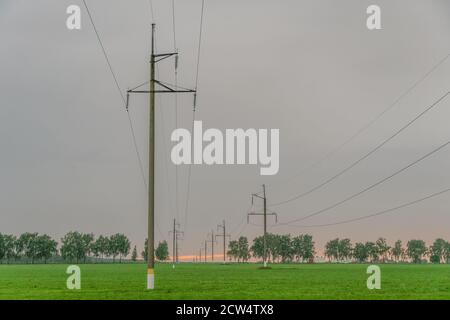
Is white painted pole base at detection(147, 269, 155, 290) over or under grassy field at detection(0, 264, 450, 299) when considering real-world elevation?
over

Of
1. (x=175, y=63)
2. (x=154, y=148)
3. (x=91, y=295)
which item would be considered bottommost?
(x=91, y=295)

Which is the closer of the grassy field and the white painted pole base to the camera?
the grassy field

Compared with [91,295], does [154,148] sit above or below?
above

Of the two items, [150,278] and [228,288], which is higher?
[150,278]

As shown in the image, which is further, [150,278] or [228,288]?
[228,288]

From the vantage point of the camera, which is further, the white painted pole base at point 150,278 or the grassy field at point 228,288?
the white painted pole base at point 150,278

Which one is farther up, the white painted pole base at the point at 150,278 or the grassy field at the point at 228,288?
the white painted pole base at the point at 150,278
